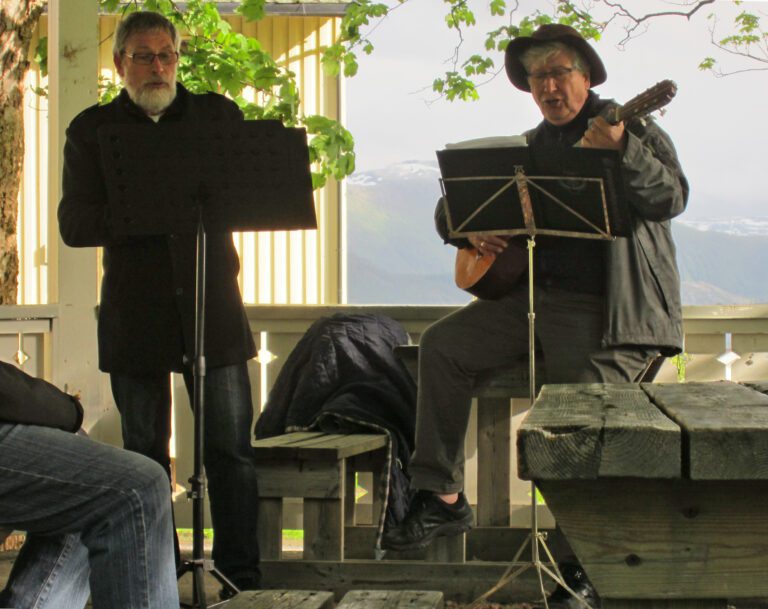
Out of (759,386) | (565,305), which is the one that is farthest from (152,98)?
(759,386)

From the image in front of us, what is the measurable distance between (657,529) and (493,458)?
9.57 feet

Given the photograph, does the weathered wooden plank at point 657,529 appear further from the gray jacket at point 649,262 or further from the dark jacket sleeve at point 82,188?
the dark jacket sleeve at point 82,188

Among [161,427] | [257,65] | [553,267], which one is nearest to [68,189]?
[161,427]

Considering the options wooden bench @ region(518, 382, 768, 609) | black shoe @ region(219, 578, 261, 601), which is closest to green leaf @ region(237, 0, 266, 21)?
black shoe @ region(219, 578, 261, 601)

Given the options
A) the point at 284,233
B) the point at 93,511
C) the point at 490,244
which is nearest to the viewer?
the point at 93,511

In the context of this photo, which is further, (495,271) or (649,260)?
(495,271)

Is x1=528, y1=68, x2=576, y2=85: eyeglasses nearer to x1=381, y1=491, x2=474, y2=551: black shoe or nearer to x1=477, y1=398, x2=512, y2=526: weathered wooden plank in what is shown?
x1=477, y1=398, x2=512, y2=526: weathered wooden plank

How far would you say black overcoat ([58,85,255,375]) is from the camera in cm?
384

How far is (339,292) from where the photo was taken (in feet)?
34.6

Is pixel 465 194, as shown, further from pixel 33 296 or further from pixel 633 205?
pixel 33 296

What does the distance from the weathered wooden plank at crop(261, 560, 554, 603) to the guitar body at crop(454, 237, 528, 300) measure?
37.8 inches

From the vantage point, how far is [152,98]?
3.90 m

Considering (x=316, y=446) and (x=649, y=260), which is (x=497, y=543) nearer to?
(x=316, y=446)

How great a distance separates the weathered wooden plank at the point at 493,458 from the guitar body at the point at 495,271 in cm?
61
